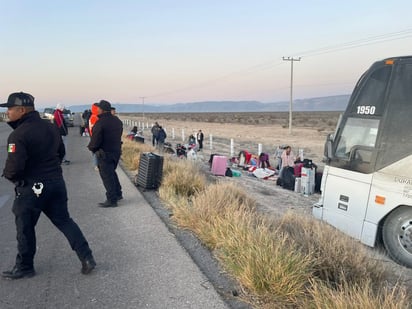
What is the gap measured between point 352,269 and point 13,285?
3553 mm

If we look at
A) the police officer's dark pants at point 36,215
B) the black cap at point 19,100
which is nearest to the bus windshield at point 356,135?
the police officer's dark pants at point 36,215

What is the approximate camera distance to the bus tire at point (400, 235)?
18.2ft

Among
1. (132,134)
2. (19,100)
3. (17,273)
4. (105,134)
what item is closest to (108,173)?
(105,134)

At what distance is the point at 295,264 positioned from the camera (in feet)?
12.6

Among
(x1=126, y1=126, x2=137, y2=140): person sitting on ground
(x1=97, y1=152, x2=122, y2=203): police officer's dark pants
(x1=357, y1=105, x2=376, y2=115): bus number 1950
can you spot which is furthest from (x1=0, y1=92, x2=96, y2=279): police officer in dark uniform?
(x1=126, y1=126, x2=137, y2=140): person sitting on ground

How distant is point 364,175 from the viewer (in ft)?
20.0

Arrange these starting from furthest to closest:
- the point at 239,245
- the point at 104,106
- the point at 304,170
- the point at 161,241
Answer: the point at 304,170 → the point at 104,106 → the point at 161,241 → the point at 239,245

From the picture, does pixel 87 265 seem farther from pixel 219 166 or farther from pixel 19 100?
pixel 219 166

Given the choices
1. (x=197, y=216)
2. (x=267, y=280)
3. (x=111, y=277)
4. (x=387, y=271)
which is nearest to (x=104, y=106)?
(x=197, y=216)

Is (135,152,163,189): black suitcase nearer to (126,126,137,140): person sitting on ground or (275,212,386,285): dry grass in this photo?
(275,212,386,285): dry grass

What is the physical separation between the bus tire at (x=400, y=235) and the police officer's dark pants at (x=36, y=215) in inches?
164

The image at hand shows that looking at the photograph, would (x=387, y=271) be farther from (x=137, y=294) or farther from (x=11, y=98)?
(x=11, y=98)

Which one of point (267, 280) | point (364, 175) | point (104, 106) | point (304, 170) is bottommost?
point (304, 170)

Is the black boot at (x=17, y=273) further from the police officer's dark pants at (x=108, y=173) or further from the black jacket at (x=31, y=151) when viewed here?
the police officer's dark pants at (x=108, y=173)
